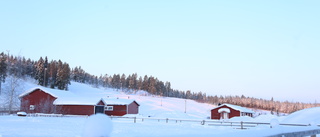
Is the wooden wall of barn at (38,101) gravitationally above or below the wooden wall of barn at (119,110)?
above

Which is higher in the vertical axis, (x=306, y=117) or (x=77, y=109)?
(x=306, y=117)

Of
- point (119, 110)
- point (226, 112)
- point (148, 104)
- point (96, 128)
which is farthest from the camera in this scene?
point (148, 104)

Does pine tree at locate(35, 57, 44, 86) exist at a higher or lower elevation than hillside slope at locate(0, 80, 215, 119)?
higher

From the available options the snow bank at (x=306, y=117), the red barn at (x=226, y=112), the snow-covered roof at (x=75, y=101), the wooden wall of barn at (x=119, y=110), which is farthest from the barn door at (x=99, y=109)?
the snow bank at (x=306, y=117)

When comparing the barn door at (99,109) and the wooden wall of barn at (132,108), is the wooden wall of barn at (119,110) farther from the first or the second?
the barn door at (99,109)

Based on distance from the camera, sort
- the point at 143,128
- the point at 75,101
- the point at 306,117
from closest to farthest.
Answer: the point at 143,128
the point at 306,117
the point at 75,101

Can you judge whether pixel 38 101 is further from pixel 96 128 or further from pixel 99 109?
pixel 96 128

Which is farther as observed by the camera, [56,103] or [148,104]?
[148,104]

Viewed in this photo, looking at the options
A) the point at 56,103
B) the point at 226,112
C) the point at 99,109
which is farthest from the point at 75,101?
the point at 226,112

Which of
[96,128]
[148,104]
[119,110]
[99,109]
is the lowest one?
[119,110]

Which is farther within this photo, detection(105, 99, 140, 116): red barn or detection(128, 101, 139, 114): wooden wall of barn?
detection(128, 101, 139, 114): wooden wall of barn

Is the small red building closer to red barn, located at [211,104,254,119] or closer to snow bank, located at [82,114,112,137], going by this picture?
red barn, located at [211,104,254,119]

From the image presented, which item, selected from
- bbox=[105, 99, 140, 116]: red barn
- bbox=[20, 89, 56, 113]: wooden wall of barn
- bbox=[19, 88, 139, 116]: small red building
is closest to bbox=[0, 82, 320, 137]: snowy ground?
bbox=[19, 88, 139, 116]: small red building

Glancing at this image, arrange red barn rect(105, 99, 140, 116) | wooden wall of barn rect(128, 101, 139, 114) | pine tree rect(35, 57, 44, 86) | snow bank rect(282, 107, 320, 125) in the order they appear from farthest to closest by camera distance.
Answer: pine tree rect(35, 57, 44, 86) → wooden wall of barn rect(128, 101, 139, 114) → red barn rect(105, 99, 140, 116) → snow bank rect(282, 107, 320, 125)
